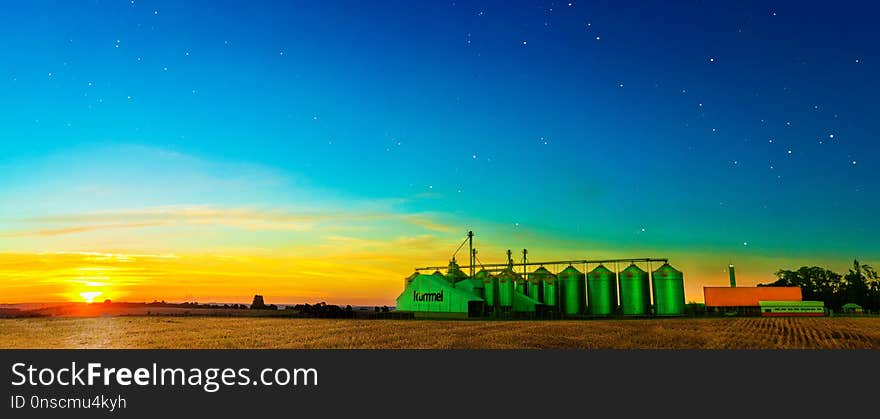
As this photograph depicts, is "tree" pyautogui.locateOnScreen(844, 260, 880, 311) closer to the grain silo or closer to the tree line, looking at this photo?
the tree line

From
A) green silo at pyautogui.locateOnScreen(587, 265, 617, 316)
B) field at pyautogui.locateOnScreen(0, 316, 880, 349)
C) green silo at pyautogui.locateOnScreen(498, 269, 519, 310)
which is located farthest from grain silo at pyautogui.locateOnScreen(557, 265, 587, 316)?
field at pyautogui.locateOnScreen(0, 316, 880, 349)

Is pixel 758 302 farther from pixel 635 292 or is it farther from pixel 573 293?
pixel 573 293

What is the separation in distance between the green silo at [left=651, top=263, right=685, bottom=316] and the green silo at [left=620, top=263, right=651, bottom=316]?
35.2 inches

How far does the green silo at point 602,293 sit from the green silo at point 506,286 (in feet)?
27.9

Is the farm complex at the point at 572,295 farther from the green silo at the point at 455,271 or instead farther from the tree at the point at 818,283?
the tree at the point at 818,283

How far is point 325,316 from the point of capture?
61.5 m

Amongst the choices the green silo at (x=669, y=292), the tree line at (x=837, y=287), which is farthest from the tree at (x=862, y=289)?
the green silo at (x=669, y=292)

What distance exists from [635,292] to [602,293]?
343 cm

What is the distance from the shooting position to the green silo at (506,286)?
65.1 metres

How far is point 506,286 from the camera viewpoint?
65.9 metres

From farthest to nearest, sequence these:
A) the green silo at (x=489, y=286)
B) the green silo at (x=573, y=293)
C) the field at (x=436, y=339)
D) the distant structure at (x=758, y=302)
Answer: the distant structure at (x=758, y=302)
the green silo at (x=489, y=286)
the green silo at (x=573, y=293)
the field at (x=436, y=339)

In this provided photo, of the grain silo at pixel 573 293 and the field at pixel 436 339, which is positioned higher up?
the grain silo at pixel 573 293

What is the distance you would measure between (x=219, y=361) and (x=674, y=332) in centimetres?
3020

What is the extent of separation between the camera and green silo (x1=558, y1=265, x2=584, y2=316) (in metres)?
63.3
